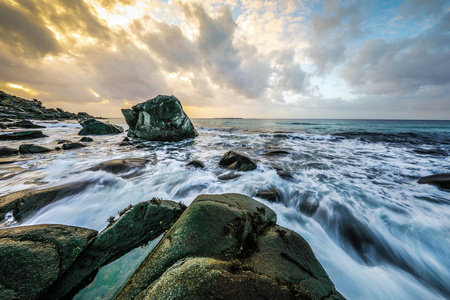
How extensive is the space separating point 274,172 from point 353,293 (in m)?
4.38

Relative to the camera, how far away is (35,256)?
1831mm

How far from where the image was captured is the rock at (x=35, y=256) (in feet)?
5.20

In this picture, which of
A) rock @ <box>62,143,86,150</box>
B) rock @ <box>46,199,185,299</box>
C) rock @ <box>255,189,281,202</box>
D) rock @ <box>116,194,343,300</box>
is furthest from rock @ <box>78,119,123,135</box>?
rock @ <box>116,194,343,300</box>

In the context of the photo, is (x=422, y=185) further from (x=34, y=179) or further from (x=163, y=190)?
(x=34, y=179)

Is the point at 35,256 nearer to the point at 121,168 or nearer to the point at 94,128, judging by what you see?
the point at 121,168

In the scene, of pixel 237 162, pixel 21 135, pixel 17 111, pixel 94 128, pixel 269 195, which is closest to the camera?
pixel 269 195

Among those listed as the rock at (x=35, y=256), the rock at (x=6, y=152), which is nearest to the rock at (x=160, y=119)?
the rock at (x=6, y=152)

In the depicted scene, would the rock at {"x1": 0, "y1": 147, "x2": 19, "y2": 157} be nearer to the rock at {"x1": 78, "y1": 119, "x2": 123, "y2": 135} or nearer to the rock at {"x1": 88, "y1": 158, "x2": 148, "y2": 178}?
the rock at {"x1": 88, "y1": 158, "x2": 148, "y2": 178}

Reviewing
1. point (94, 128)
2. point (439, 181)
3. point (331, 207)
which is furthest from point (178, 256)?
point (94, 128)

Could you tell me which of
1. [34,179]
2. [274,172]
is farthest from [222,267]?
[34,179]

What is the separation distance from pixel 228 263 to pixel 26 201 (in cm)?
481

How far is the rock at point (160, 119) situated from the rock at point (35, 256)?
40.4 ft

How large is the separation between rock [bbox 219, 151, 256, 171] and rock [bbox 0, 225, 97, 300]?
5.11 meters

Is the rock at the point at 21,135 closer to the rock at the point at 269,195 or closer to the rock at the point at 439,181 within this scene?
the rock at the point at 269,195
